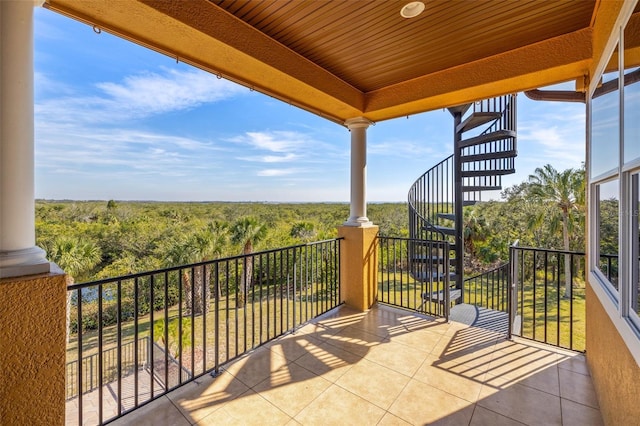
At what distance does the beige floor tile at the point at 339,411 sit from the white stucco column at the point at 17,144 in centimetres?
164

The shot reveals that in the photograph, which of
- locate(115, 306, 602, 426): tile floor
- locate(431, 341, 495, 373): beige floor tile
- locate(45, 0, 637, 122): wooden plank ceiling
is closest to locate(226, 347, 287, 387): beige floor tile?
locate(115, 306, 602, 426): tile floor

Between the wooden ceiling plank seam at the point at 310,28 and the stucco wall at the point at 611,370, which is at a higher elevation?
the wooden ceiling plank seam at the point at 310,28

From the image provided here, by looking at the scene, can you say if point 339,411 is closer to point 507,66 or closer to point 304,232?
point 507,66

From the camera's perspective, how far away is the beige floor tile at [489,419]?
163 centimetres

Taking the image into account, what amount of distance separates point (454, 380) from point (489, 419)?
375 mm

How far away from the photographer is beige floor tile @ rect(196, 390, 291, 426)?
1.65 meters

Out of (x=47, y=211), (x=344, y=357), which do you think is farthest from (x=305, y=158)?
(x=344, y=357)

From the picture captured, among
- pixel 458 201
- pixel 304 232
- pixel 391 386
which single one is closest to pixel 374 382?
pixel 391 386

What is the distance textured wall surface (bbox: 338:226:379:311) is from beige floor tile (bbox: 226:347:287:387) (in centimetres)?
134

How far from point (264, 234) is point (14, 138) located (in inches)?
391

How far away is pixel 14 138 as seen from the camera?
1.19m

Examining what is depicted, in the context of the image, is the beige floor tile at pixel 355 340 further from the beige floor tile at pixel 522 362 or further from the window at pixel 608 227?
the window at pixel 608 227

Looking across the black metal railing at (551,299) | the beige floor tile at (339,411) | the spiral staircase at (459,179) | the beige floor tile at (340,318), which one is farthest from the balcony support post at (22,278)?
the spiral staircase at (459,179)

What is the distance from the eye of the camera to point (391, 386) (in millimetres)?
1981
